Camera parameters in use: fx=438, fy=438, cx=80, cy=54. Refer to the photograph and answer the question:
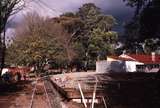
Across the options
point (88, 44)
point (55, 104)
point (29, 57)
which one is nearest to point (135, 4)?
point (55, 104)

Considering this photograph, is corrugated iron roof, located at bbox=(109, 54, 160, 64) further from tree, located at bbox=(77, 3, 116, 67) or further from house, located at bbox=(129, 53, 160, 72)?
tree, located at bbox=(77, 3, 116, 67)

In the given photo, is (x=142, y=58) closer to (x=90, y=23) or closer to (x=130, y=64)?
(x=130, y=64)

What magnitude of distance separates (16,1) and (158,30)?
45.7 feet

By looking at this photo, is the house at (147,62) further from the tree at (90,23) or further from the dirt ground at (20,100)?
the dirt ground at (20,100)

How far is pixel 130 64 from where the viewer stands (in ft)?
283

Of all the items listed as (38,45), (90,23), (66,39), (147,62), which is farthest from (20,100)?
(90,23)

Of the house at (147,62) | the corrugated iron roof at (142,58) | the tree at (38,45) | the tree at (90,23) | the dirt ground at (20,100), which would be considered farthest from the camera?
the tree at (90,23)

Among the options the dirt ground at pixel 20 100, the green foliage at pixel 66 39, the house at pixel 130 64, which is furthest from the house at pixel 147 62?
the dirt ground at pixel 20 100

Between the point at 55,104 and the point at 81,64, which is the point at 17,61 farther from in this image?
the point at 55,104

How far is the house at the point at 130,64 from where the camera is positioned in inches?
3253

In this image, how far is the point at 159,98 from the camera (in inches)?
991

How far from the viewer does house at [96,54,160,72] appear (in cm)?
8262

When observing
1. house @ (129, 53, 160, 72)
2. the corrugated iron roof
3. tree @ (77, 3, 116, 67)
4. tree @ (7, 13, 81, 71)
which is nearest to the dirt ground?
tree @ (7, 13, 81, 71)

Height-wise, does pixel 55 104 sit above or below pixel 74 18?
below
